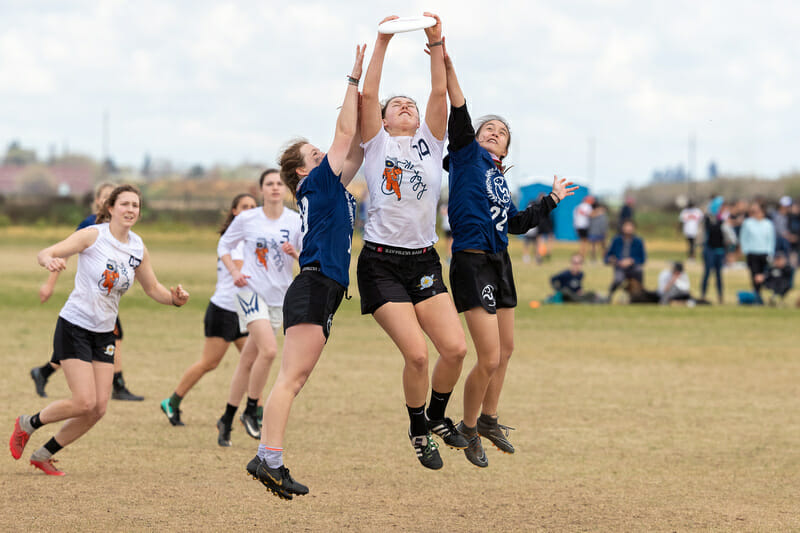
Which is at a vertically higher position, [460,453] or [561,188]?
[561,188]

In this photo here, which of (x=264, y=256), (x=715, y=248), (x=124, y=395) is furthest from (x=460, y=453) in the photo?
(x=715, y=248)

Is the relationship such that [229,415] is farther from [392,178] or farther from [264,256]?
[392,178]

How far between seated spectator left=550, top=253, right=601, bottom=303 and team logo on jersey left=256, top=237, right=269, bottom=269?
13461mm

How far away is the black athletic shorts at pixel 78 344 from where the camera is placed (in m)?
7.47

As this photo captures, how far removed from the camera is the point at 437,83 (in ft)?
20.9

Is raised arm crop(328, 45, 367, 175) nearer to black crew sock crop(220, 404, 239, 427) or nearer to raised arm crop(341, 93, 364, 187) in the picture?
raised arm crop(341, 93, 364, 187)

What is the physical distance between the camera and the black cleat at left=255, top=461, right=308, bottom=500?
232 inches

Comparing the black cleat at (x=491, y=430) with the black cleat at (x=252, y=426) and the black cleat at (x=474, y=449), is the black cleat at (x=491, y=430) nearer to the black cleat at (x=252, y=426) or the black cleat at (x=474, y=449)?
the black cleat at (x=474, y=449)

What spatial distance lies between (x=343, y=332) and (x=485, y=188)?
10.6m

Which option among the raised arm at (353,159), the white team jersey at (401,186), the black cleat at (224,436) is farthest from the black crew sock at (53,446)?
the raised arm at (353,159)

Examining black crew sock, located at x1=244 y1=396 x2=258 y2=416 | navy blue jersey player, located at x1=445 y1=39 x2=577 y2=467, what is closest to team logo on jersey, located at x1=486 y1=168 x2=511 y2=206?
navy blue jersey player, located at x1=445 y1=39 x2=577 y2=467

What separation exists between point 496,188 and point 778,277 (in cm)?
1685

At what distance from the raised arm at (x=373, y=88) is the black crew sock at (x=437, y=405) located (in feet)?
6.14

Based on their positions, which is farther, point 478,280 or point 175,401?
point 175,401
